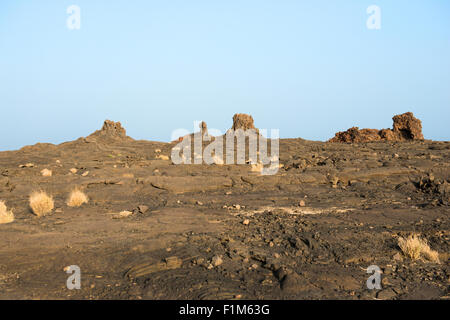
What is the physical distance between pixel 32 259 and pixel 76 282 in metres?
1.39

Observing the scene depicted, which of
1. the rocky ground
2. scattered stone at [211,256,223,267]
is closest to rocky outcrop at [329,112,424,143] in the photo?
the rocky ground

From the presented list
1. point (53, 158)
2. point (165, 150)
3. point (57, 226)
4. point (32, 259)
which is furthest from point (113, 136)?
point (32, 259)

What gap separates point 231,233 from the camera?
759 centimetres

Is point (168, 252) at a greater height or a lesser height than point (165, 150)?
lesser

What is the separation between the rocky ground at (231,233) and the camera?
17.6ft

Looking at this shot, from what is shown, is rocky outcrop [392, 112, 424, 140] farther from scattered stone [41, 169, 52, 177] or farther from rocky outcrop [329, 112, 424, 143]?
scattered stone [41, 169, 52, 177]

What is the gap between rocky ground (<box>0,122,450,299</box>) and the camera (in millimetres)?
5371

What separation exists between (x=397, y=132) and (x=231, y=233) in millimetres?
23457

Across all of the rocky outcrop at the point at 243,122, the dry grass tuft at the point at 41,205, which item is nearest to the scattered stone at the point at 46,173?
the dry grass tuft at the point at 41,205

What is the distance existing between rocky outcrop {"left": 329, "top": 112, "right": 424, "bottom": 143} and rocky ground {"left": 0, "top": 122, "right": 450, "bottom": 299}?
11.8 m

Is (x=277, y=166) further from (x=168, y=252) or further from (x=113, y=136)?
(x=113, y=136)

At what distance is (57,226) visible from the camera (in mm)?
7980
